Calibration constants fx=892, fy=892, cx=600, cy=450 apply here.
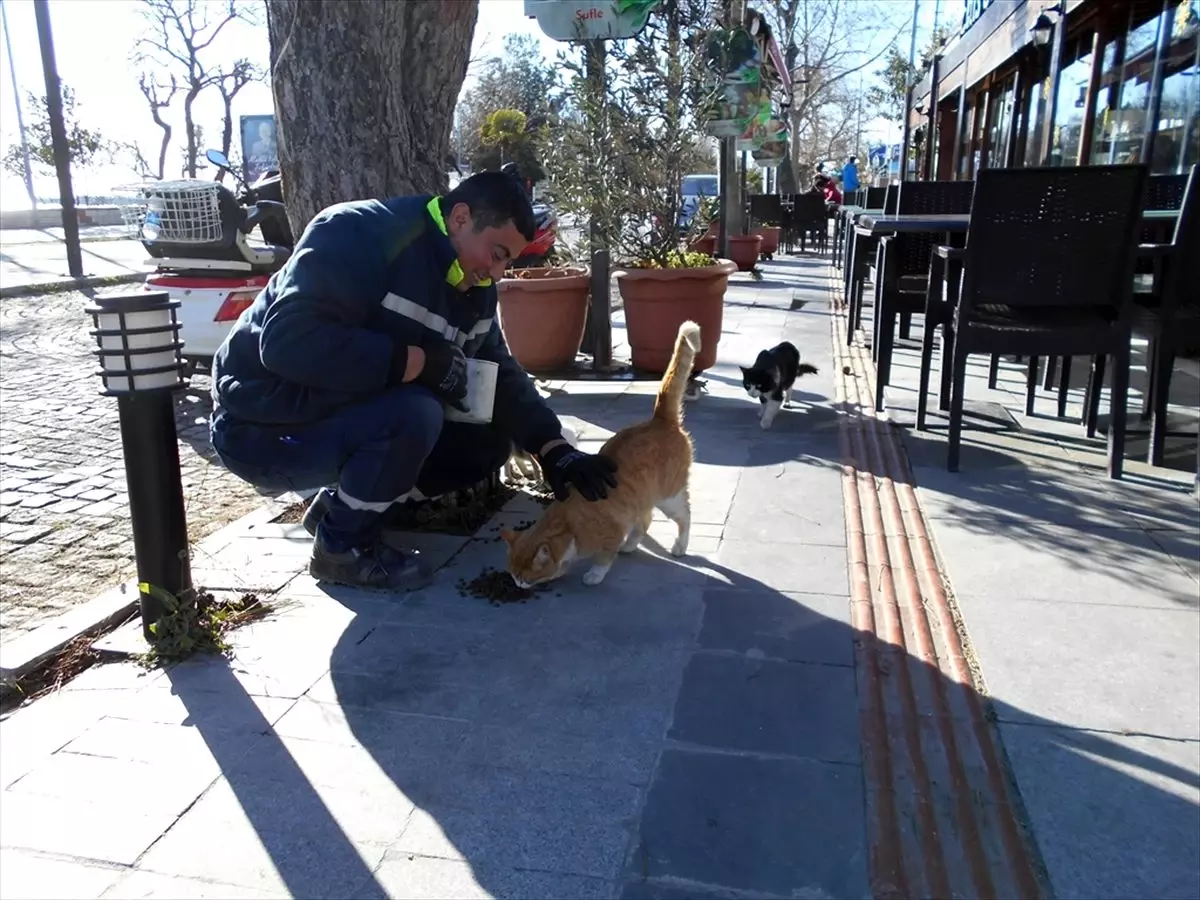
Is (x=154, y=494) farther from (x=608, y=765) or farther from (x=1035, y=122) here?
(x=1035, y=122)

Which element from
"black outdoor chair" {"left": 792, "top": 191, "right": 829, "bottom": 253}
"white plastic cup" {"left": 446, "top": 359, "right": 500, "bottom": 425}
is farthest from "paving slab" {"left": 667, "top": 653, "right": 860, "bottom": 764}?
"black outdoor chair" {"left": 792, "top": 191, "right": 829, "bottom": 253}

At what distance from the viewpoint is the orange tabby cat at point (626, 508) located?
3.20m

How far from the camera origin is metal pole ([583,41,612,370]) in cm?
673

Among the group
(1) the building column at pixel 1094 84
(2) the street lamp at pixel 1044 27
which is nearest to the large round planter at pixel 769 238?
(2) the street lamp at pixel 1044 27

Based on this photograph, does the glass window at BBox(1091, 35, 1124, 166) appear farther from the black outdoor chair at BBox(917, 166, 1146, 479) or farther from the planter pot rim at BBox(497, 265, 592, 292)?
the planter pot rim at BBox(497, 265, 592, 292)

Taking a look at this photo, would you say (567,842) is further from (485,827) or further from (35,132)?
(35,132)

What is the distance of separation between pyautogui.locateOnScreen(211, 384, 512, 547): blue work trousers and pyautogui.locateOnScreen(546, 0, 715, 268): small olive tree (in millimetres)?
4202

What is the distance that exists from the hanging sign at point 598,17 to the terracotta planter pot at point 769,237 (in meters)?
10.3

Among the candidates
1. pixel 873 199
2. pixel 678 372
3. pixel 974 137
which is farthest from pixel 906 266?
pixel 974 137

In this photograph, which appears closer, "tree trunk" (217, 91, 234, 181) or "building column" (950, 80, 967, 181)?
"building column" (950, 80, 967, 181)

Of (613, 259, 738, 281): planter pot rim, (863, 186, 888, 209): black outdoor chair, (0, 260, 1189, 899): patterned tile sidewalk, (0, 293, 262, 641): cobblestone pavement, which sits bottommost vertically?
(0, 293, 262, 641): cobblestone pavement

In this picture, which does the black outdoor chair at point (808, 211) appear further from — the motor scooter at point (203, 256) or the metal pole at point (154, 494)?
the metal pole at point (154, 494)

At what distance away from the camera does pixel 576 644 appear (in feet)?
9.39

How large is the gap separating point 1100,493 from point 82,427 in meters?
6.19
